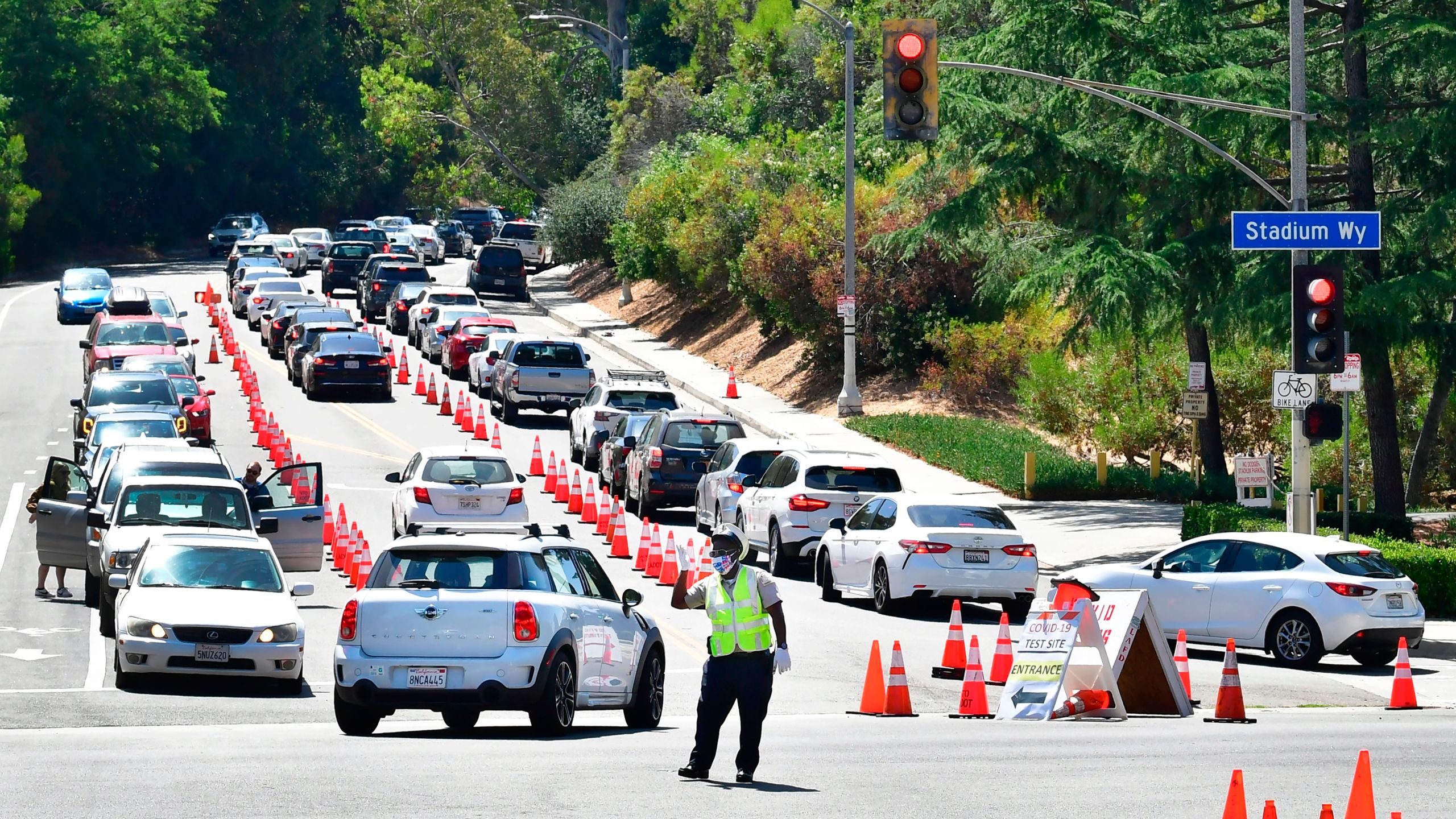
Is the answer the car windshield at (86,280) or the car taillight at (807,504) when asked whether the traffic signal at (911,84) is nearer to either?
the car taillight at (807,504)

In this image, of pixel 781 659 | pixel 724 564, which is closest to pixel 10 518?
pixel 724 564

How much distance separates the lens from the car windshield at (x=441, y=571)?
1398 centimetres

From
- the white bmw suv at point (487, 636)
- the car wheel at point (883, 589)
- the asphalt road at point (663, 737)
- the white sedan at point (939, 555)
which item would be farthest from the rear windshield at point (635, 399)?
the white bmw suv at point (487, 636)

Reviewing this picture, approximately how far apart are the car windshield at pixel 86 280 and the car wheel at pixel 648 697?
48.6m

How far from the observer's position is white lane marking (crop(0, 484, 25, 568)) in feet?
91.3

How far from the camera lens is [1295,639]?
20109mm

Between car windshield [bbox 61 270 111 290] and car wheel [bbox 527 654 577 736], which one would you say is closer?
car wheel [bbox 527 654 577 736]

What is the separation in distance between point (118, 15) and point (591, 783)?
3322 inches

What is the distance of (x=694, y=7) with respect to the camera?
7688 cm

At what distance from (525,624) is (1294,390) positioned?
36.4 feet

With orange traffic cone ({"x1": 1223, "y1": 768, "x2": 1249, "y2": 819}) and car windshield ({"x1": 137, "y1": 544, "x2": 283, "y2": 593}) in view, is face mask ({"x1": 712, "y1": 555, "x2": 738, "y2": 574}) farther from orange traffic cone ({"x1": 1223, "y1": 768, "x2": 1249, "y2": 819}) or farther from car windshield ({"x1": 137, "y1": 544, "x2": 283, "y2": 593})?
car windshield ({"x1": 137, "y1": 544, "x2": 283, "y2": 593})

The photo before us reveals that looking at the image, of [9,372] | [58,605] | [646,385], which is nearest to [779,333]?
[646,385]

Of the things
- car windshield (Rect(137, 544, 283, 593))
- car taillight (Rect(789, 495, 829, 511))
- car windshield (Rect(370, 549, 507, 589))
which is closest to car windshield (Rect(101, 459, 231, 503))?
car windshield (Rect(137, 544, 283, 593))

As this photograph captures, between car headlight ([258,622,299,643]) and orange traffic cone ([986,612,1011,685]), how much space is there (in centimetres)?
613
